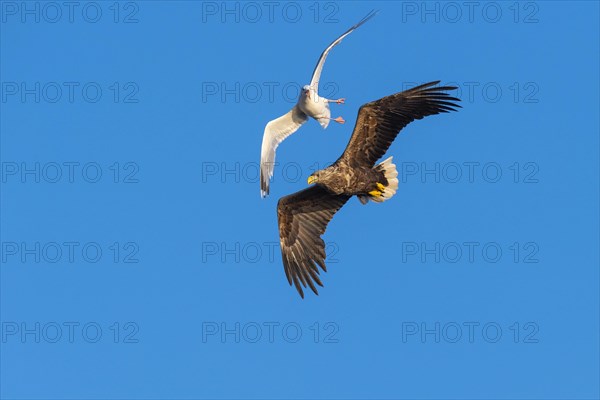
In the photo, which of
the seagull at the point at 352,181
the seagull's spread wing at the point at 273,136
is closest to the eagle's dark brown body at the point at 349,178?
the seagull at the point at 352,181

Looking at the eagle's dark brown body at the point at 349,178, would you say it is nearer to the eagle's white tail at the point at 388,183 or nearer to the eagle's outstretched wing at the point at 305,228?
the eagle's white tail at the point at 388,183

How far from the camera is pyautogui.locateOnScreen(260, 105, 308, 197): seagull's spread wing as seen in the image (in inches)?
1024

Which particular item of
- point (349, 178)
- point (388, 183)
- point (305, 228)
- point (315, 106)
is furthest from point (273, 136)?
point (349, 178)

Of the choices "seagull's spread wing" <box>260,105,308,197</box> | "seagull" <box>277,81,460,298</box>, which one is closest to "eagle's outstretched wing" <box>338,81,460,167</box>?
"seagull" <box>277,81,460,298</box>

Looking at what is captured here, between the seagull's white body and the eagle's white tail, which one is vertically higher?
the seagull's white body

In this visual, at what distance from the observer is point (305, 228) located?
24031 millimetres

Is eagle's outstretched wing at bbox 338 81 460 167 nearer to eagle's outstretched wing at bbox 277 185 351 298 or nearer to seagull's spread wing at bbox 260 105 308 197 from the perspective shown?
eagle's outstretched wing at bbox 277 185 351 298

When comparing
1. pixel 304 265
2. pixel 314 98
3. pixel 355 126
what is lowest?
pixel 304 265

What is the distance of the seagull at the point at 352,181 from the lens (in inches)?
886

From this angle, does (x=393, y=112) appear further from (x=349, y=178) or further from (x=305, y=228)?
(x=305, y=228)

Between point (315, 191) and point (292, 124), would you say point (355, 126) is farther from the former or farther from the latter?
point (292, 124)

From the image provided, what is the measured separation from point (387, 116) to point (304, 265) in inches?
124

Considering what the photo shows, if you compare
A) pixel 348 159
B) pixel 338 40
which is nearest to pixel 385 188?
pixel 348 159

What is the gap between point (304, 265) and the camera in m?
23.8
